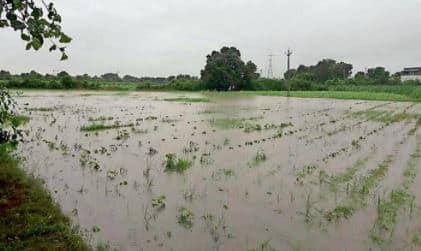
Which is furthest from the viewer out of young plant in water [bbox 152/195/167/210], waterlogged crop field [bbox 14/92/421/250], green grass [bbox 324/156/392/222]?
young plant in water [bbox 152/195/167/210]

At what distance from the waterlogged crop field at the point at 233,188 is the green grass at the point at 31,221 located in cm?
33

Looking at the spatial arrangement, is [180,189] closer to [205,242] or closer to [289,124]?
[205,242]

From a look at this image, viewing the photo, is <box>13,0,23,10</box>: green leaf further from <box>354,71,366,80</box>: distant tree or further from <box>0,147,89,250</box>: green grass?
<box>354,71,366,80</box>: distant tree

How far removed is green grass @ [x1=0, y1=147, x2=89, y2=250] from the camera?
4.68 m

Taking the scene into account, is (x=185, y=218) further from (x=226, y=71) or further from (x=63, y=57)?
(x=226, y=71)

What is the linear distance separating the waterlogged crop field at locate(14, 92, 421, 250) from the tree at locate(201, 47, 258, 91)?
1794 inches

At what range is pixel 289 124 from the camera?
18.7 metres

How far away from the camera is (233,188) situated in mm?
7793

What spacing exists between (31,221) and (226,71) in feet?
182

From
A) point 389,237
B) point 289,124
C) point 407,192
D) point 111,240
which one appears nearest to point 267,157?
point 407,192

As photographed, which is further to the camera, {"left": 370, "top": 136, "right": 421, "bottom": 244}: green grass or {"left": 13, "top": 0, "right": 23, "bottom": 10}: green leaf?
{"left": 370, "top": 136, "right": 421, "bottom": 244}: green grass

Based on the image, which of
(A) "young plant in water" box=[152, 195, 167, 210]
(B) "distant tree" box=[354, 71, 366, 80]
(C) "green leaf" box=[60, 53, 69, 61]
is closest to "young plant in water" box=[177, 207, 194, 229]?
(A) "young plant in water" box=[152, 195, 167, 210]

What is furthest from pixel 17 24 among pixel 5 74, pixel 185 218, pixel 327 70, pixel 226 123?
pixel 327 70

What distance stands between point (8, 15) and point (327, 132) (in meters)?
14.9
